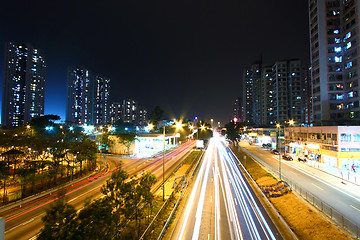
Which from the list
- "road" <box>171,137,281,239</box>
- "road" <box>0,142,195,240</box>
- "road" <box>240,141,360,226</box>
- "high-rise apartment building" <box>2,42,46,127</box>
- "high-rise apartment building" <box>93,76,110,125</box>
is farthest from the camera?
"high-rise apartment building" <box>93,76,110,125</box>

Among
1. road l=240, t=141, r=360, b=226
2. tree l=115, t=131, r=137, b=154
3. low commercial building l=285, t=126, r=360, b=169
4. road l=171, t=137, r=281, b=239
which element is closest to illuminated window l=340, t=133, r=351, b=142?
low commercial building l=285, t=126, r=360, b=169

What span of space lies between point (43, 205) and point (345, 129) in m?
48.2

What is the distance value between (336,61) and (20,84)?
167 metres

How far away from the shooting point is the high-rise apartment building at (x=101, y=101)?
176125 millimetres

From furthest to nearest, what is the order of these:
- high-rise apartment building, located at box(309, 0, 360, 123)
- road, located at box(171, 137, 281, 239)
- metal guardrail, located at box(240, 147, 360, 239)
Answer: high-rise apartment building, located at box(309, 0, 360, 123)
road, located at box(171, 137, 281, 239)
metal guardrail, located at box(240, 147, 360, 239)

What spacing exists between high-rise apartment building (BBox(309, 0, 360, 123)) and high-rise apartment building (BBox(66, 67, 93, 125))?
164 meters

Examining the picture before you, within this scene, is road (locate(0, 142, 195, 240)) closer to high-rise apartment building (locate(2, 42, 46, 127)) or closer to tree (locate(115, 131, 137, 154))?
tree (locate(115, 131, 137, 154))

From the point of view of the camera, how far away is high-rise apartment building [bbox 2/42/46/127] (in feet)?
→ 379

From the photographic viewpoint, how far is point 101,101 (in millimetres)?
183875

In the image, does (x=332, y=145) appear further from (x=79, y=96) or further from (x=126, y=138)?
(x=79, y=96)

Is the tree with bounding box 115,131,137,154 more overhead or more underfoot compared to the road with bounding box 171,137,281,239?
more overhead

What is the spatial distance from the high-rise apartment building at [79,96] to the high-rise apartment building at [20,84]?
23.5 m

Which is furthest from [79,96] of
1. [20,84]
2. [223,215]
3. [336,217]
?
[336,217]

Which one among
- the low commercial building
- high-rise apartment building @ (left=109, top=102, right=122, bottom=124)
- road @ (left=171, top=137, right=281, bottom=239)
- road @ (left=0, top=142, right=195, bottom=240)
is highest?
high-rise apartment building @ (left=109, top=102, right=122, bottom=124)
